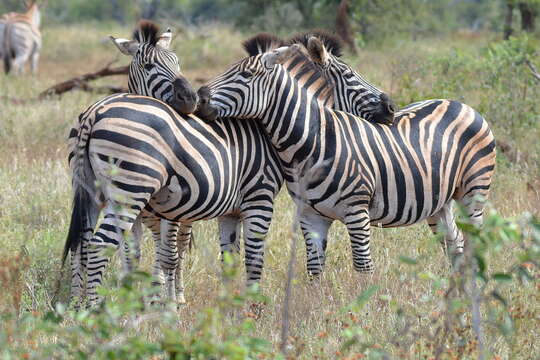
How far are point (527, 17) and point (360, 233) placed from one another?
14686 mm

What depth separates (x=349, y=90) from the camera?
549 cm

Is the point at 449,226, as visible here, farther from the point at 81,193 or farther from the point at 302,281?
the point at 81,193

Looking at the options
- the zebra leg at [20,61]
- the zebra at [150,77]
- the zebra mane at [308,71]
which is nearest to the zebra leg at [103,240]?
the zebra at [150,77]

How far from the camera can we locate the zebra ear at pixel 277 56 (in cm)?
482

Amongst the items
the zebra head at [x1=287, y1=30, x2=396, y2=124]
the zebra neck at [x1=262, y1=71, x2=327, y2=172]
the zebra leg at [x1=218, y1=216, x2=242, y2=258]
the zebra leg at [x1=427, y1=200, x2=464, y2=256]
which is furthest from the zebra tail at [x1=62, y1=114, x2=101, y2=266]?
the zebra leg at [x1=427, y1=200, x2=464, y2=256]

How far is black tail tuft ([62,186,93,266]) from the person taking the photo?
15.4ft

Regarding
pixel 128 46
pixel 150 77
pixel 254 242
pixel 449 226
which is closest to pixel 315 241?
pixel 254 242

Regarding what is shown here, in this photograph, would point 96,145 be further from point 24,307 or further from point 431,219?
point 431,219

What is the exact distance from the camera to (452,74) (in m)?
10.6

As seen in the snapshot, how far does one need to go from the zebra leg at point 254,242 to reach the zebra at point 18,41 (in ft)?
38.2

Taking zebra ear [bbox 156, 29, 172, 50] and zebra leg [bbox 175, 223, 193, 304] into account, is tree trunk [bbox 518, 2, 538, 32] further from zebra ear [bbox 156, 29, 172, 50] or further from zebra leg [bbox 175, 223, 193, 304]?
zebra leg [bbox 175, 223, 193, 304]

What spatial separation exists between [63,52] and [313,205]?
54.8 feet

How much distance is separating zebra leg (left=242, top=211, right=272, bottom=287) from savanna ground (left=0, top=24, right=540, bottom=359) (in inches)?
7.7

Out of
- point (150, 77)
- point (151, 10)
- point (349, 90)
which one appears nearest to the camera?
point (150, 77)
